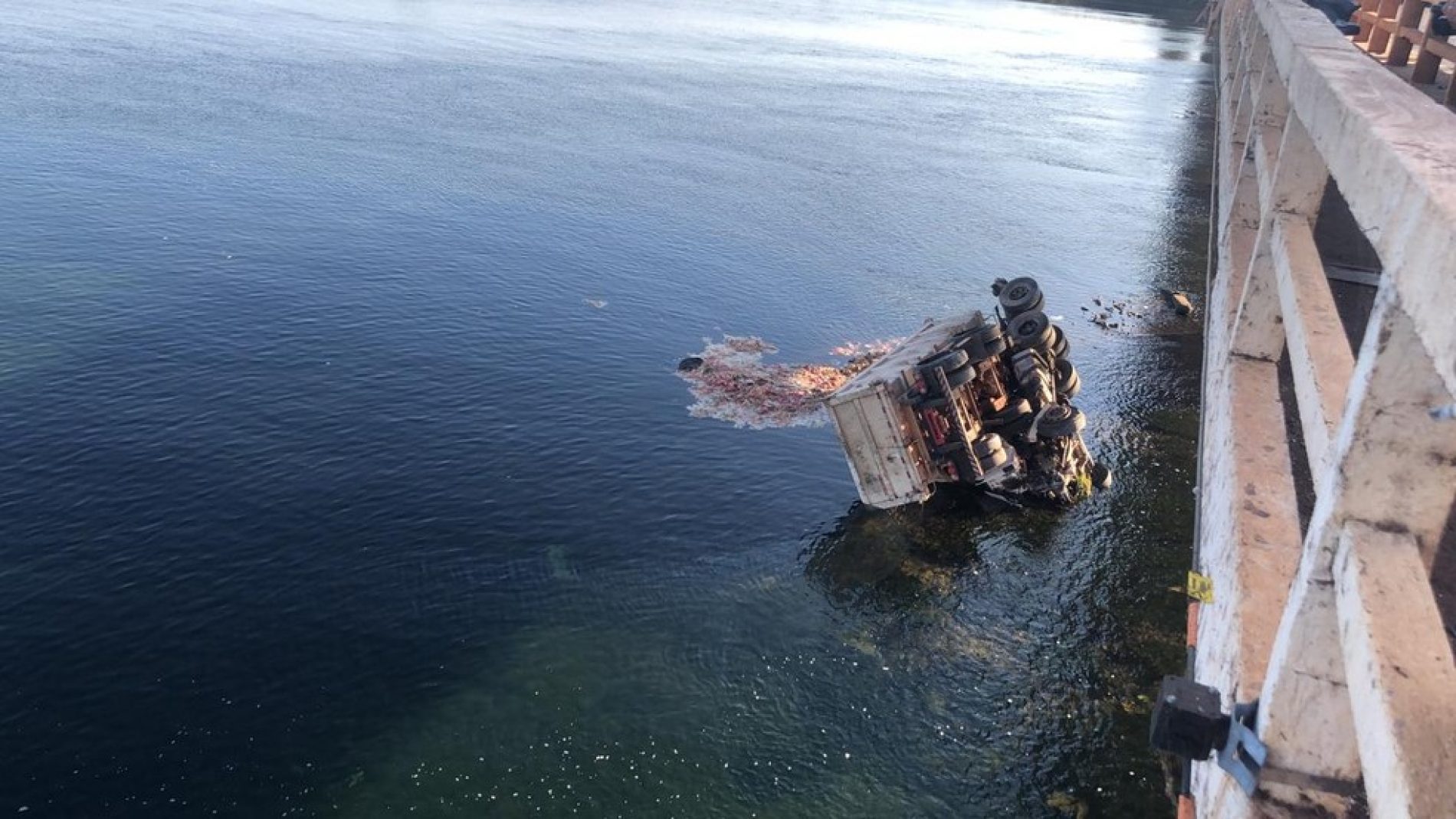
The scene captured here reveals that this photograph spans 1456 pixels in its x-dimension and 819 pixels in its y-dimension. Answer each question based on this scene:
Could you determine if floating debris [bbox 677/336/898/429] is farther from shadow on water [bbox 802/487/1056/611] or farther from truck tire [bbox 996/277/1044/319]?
shadow on water [bbox 802/487/1056/611]

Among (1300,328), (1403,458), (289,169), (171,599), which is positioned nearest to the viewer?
(1403,458)

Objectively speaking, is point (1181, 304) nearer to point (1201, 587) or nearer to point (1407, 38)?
point (1407, 38)

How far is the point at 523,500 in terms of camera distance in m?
33.0

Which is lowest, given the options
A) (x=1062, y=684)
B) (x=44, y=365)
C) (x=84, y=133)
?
(x=1062, y=684)

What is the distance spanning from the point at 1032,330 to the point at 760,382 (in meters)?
12.5

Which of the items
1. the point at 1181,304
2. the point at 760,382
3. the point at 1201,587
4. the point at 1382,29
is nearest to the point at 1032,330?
the point at 760,382

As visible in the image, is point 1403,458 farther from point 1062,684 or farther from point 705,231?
point 705,231

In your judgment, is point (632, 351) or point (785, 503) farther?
point (632, 351)

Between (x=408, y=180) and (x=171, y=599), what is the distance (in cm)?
4719

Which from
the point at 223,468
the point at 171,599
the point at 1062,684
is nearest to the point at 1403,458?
the point at 1062,684

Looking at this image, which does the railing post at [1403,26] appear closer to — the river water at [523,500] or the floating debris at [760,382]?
the river water at [523,500]

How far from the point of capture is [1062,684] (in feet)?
82.2

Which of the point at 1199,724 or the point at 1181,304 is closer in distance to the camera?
the point at 1199,724

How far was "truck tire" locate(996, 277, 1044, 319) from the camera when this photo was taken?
35562 mm
